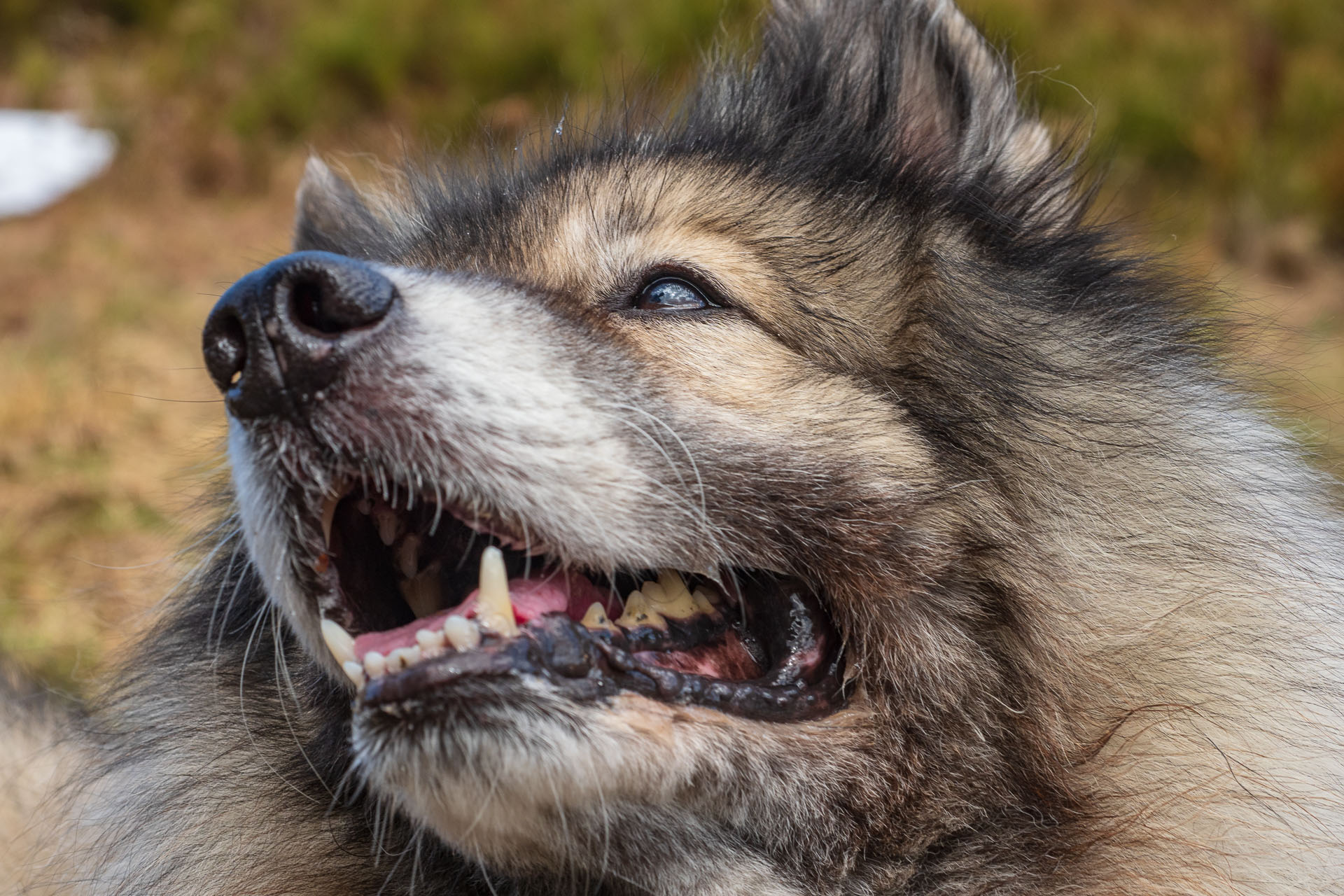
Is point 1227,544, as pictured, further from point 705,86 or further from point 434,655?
point 705,86

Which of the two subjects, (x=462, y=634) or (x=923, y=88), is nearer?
(x=462, y=634)

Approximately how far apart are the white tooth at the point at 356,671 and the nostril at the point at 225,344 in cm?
52

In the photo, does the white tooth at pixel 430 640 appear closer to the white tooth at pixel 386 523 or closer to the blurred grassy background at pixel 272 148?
the white tooth at pixel 386 523

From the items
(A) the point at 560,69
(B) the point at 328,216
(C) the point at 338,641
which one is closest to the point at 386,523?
(C) the point at 338,641

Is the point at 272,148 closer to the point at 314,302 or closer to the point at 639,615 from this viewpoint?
the point at 314,302

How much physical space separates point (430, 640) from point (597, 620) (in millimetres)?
304

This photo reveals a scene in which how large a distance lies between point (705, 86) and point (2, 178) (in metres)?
10.5

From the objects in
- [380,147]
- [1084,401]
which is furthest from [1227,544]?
[380,147]

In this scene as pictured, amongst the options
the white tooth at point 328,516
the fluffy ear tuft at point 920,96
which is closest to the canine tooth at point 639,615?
the white tooth at point 328,516

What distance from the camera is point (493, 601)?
1.86 m

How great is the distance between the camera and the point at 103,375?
689 cm

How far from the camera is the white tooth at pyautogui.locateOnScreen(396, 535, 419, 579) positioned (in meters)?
2.19

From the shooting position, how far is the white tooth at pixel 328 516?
2047 mm

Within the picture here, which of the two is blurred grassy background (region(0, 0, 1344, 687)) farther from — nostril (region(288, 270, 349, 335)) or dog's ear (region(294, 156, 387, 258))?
nostril (region(288, 270, 349, 335))
